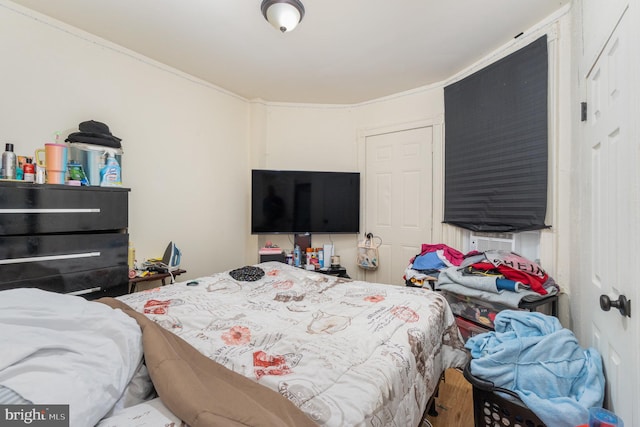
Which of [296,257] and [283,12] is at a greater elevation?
[283,12]

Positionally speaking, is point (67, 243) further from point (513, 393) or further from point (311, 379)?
point (513, 393)

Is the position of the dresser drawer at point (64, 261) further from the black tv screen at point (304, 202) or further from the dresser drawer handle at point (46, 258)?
the black tv screen at point (304, 202)

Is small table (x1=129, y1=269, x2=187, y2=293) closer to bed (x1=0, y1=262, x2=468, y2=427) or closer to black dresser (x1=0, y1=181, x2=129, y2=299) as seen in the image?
black dresser (x1=0, y1=181, x2=129, y2=299)

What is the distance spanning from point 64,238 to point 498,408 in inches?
98.2

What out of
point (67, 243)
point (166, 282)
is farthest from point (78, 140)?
point (166, 282)

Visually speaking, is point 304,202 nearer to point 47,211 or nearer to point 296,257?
point 296,257

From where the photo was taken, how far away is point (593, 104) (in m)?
1.40

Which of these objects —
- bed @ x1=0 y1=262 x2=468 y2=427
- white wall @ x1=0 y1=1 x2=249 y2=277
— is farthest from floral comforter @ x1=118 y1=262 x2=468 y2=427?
white wall @ x1=0 y1=1 x2=249 y2=277

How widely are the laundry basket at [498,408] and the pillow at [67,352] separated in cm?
133

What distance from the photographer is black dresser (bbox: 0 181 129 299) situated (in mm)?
1552

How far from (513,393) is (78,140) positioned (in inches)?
113

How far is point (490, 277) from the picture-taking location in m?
1.93

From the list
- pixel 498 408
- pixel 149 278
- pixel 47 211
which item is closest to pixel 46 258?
pixel 47 211

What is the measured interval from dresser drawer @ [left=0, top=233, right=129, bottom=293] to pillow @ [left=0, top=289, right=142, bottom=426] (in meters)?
0.91
